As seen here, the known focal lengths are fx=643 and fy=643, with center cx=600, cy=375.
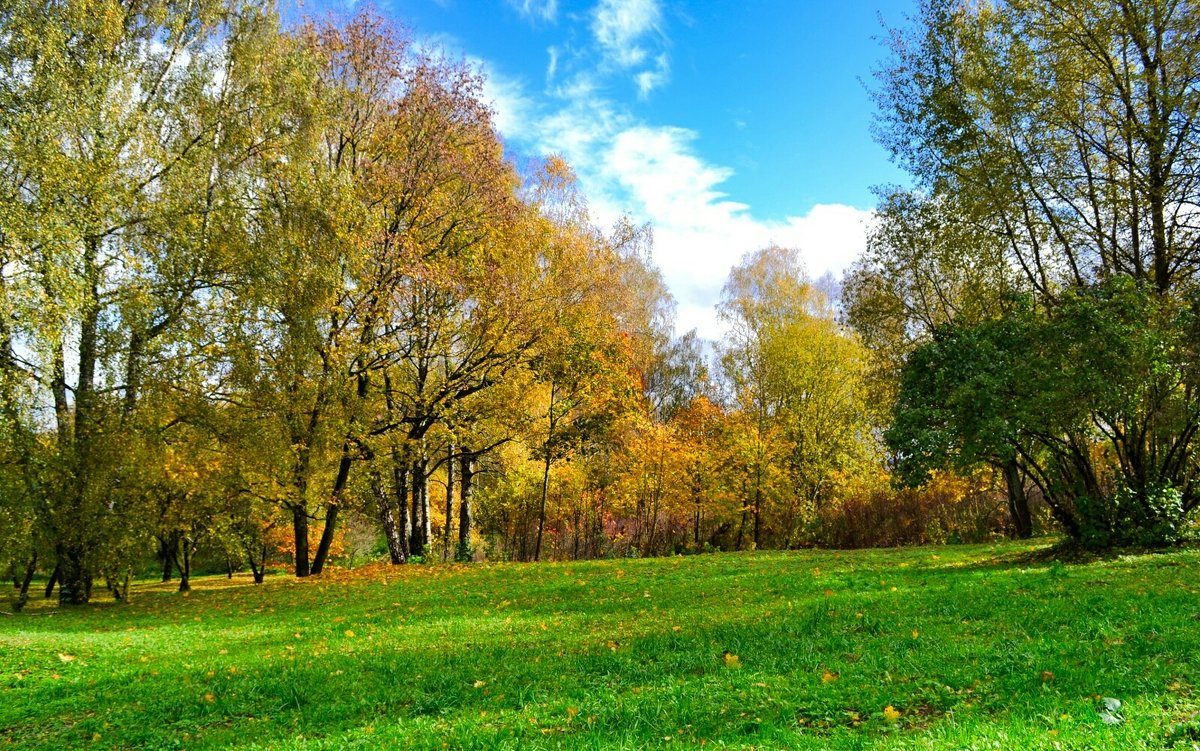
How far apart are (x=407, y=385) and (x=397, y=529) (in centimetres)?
629

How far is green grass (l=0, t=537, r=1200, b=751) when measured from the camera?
4.29 meters

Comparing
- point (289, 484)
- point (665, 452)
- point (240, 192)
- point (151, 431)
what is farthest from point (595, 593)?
point (665, 452)

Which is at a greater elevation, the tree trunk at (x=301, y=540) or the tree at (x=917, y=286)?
the tree at (x=917, y=286)

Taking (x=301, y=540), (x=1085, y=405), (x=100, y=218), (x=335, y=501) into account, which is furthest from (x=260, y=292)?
(x=1085, y=405)

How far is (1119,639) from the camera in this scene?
570 cm

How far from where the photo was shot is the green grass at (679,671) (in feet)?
14.1

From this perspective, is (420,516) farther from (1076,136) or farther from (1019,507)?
(1076,136)

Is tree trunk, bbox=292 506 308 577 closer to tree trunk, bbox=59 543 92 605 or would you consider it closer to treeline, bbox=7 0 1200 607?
treeline, bbox=7 0 1200 607

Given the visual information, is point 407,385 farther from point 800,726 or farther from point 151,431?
point 800,726

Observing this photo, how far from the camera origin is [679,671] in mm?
5848

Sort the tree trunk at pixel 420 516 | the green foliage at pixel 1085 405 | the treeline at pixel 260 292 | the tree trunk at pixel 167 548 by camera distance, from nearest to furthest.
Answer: the green foliage at pixel 1085 405
the treeline at pixel 260 292
the tree trunk at pixel 167 548
the tree trunk at pixel 420 516

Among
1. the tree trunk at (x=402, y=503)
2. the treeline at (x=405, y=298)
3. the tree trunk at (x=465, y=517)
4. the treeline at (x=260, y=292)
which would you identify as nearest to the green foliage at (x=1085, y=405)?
the treeline at (x=405, y=298)

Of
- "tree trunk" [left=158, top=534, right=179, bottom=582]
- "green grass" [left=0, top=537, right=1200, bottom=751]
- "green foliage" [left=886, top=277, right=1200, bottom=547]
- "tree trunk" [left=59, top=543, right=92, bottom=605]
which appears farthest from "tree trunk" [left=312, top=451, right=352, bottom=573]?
"green foliage" [left=886, top=277, right=1200, bottom=547]

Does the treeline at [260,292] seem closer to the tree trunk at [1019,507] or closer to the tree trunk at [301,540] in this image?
the tree trunk at [301,540]
